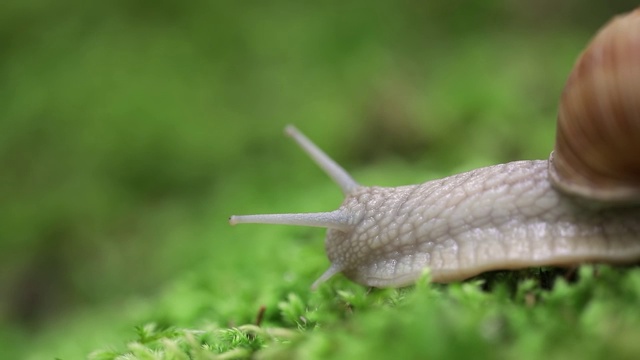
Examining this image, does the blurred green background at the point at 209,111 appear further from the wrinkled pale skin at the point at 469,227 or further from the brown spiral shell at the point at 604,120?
the brown spiral shell at the point at 604,120

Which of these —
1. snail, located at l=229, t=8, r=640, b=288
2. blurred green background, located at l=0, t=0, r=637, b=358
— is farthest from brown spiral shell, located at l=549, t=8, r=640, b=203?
blurred green background, located at l=0, t=0, r=637, b=358

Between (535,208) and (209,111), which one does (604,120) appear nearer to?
(535,208)

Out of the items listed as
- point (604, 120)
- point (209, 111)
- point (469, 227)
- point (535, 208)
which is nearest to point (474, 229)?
point (469, 227)

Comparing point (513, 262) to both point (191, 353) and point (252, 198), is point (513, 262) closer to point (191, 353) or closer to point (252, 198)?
point (191, 353)

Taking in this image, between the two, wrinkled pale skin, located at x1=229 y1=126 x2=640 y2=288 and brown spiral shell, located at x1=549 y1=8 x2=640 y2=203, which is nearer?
brown spiral shell, located at x1=549 y1=8 x2=640 y2=203

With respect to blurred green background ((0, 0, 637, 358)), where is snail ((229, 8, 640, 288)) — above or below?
below

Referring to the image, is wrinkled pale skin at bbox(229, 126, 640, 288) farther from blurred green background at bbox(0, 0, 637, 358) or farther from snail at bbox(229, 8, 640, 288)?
blurred green background at bbox(0, 0, 637, 358)

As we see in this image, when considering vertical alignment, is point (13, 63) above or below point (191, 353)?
above

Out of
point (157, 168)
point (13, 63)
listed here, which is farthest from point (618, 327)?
point (13, 63)
